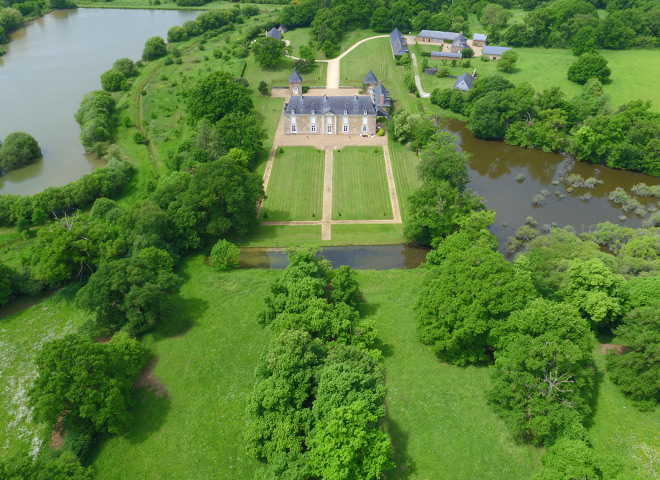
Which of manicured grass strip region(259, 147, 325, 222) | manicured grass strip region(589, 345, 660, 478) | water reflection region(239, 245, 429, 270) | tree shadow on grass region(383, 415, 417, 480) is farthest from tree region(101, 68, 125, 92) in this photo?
manicured grass strip region(589, 345, 660, 478)

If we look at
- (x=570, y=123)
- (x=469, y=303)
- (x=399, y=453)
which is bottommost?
(x=399, y=453)

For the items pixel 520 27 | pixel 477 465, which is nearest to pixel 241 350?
pixel 477 465

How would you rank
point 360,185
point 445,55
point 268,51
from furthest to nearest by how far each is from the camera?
point 445,55, point 268,51, point 360,185

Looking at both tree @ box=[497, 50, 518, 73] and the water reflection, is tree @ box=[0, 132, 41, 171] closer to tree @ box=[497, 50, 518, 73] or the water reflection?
the water reflection

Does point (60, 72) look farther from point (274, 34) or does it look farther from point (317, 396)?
point (317, 396)

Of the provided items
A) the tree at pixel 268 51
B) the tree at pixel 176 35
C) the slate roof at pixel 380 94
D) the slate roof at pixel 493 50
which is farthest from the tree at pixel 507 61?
the tree at pixel 176 35

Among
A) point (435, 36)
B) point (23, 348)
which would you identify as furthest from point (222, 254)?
point (435, 36)

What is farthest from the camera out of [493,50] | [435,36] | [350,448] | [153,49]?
[435,36]
